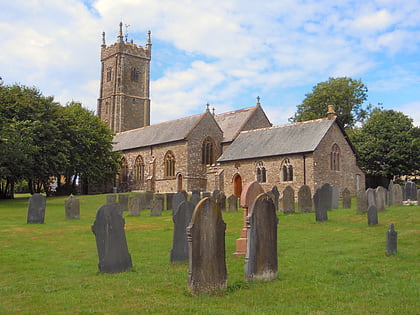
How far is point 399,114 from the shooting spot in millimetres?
40406

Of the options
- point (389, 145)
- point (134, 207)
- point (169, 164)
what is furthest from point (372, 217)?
point (169, 164)

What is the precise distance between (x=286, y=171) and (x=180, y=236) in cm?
2339

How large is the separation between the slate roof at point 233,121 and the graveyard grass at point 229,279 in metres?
27.1

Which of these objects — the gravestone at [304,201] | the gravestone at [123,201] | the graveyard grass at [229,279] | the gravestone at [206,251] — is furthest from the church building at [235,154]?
the gravestone at [206,251]

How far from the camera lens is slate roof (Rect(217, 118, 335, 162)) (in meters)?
31.3

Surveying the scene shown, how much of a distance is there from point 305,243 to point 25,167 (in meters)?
23.9

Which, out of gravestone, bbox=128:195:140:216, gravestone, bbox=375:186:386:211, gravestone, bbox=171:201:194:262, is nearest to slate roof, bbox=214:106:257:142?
gravestone, bbox=128:195:140:216

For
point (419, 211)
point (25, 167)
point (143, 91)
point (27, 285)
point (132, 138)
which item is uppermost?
point (143, 91)

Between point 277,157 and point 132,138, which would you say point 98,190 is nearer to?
point 132,138

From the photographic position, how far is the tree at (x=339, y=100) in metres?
50.0

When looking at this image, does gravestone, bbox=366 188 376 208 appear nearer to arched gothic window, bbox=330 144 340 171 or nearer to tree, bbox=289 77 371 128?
arched gothic window, bbox=330 144 340 171

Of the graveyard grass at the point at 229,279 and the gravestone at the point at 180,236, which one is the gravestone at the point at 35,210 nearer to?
the graveyard grass at the point at 229,279

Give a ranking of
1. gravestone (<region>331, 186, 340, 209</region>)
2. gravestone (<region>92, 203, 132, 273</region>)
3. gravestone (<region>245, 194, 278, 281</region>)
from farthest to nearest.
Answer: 1. gravestone (<region>331, 186, 340, 209</region>)
2. gravestone (<region>92, 203, 132, 273</region>)
3. gravestone (<region>245, 194, 278, 281</region>)

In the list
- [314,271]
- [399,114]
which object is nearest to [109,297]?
[314,271]
